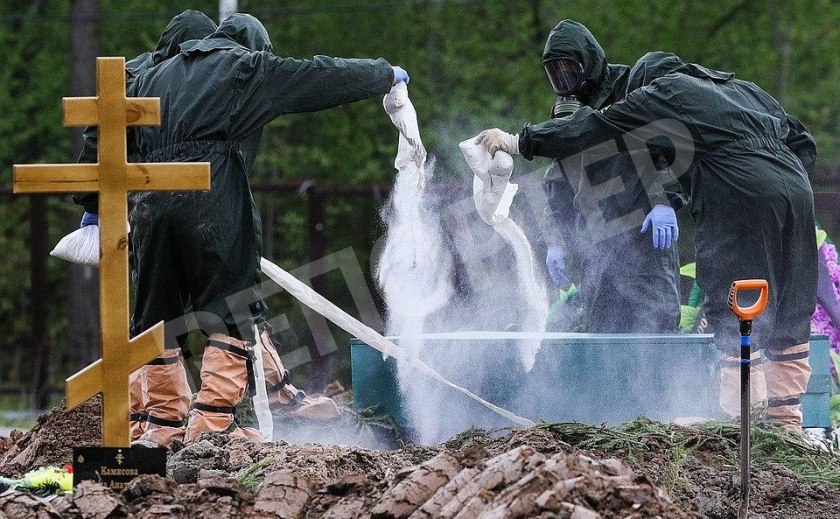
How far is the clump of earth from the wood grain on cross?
14.3 inches

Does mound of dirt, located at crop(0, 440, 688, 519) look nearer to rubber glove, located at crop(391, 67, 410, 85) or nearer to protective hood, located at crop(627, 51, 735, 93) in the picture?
rubber glove, located at crop(391, 67, 410, 85)

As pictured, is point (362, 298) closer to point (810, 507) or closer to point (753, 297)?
point (753, 297)

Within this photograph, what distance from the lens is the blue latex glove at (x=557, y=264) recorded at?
25.7 feet

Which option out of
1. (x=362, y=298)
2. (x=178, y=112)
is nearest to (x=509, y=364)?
(x=178, y=112)

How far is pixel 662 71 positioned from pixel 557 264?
1554 millimetres

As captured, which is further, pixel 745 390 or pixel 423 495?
pixel 745 390

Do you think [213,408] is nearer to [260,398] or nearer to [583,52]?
[260,398]

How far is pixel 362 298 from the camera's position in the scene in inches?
434

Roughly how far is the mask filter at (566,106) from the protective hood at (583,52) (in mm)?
71

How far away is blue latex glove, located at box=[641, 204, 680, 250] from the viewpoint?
7051 millimetres

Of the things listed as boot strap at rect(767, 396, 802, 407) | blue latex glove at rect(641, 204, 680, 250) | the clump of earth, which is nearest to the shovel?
the clump of earth

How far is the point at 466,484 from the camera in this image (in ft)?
11.4

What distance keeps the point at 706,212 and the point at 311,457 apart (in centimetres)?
254

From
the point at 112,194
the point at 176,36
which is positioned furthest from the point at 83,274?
the point at 112,194
